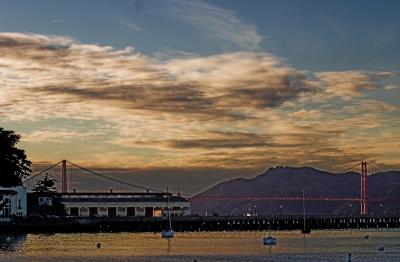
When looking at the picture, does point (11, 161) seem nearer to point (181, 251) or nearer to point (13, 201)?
point (13, 201)

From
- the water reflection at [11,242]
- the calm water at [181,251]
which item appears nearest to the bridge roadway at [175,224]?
the water reflection at [11,242]

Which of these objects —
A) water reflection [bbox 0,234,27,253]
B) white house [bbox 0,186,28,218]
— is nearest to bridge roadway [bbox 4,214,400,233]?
white house [bbox 0,186,28,218]

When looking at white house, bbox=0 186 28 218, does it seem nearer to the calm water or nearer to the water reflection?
the water reflection

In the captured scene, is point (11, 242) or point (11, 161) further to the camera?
point (11, 161)

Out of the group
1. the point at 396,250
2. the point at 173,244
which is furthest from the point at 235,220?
the point at 396,250

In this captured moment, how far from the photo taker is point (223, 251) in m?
104

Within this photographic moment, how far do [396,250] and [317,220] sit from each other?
286 ft

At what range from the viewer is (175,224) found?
178 metres

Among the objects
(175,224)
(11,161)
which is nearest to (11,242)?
(11,161)

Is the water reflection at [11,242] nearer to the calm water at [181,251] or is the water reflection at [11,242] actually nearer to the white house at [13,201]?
the calm water at [181,251]

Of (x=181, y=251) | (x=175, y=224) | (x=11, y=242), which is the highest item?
(x=175, y=224)

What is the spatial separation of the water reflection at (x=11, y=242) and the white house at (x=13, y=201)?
634 inches

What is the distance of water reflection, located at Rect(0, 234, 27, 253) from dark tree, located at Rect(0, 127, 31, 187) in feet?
26.8

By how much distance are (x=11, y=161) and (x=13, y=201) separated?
19550mm
